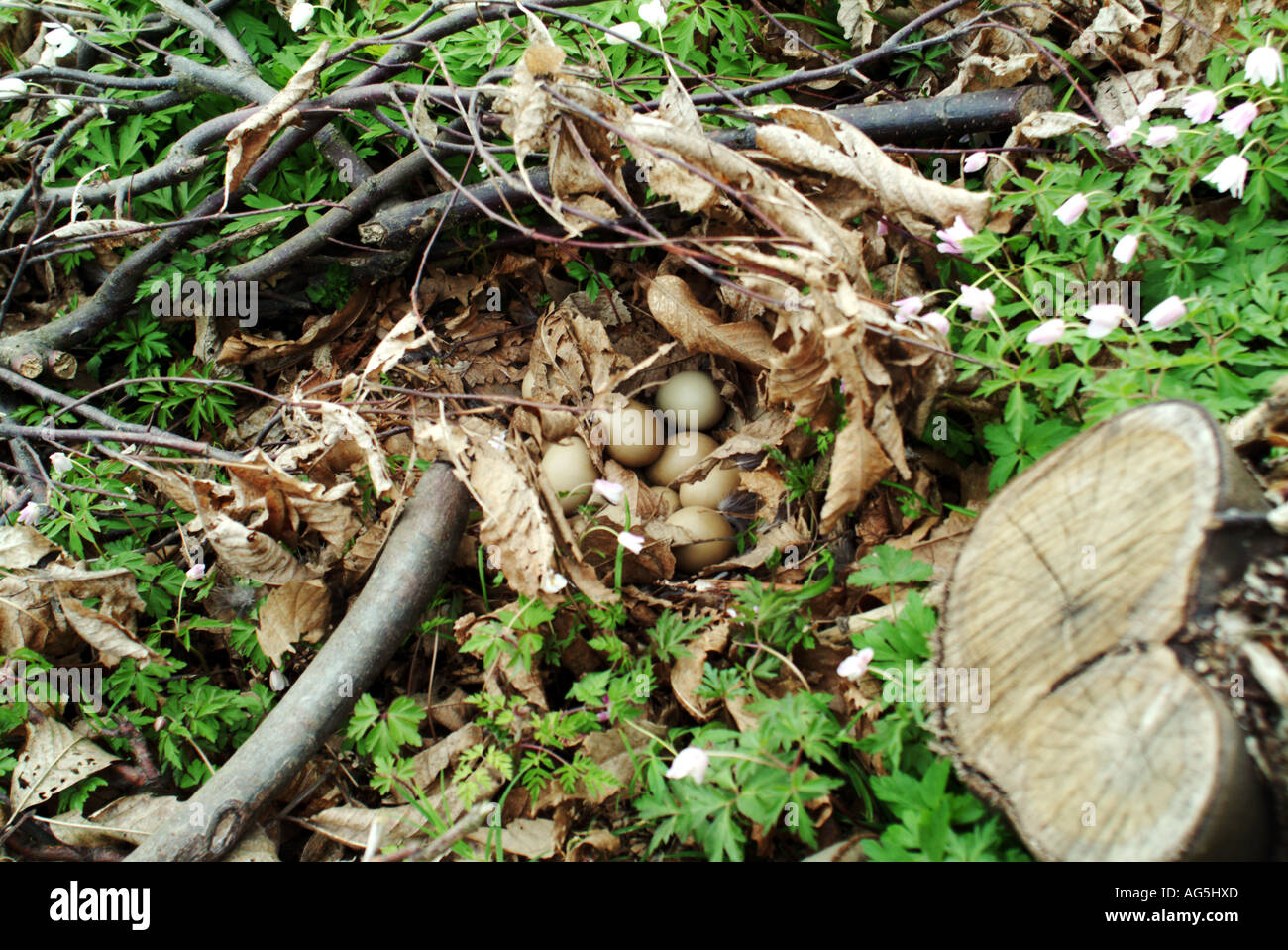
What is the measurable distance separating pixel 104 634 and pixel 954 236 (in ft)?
9.62

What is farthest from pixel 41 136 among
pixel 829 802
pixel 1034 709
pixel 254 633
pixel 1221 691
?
pixel 1221 691

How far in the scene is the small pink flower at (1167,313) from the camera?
6.66 ft

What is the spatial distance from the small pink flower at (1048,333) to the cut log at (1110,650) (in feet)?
1.58

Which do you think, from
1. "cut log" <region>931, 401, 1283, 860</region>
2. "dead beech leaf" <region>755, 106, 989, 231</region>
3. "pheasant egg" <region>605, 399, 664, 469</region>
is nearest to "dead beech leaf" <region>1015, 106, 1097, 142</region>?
"dead beech leaf" <region>755, 106, 989, 231</region>

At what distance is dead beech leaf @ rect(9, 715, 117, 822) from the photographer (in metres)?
2.55

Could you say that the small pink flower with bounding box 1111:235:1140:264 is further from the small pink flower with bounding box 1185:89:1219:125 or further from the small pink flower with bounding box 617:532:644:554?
the small pink flower with bounding box 617:532:644:554

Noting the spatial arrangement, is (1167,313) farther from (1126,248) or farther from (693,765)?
(693,765)

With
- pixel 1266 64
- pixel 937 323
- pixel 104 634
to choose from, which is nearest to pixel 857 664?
pixel 937 323

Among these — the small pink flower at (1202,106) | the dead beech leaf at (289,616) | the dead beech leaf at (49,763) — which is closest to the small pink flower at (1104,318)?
the small pink flower at (1202,106)

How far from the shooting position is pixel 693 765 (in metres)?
1.94

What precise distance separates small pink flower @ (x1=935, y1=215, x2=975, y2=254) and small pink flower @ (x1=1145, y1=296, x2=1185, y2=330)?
55 centimetres

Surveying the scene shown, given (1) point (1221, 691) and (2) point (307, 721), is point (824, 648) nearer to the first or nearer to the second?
(1) point (1221, 691)

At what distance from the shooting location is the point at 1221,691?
4.60 feet

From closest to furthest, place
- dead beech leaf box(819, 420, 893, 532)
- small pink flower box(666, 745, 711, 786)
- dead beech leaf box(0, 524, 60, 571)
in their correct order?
small pink flower box(666, 745, 711, 786)
dead beech leaf box(819, 420, 893, 532)
dead beech leaf box(0, 524, 60, 571)
